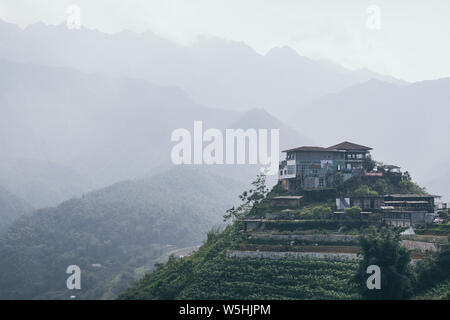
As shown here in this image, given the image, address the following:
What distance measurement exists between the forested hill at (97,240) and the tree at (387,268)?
250 feet

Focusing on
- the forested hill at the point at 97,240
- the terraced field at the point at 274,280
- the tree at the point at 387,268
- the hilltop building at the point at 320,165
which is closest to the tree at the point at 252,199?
the hilltop building at the point at 320,165

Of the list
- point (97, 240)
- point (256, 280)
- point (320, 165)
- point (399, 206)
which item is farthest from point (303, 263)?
point (97, 240)

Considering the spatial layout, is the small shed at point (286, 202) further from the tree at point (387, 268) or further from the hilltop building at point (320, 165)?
the tree at point (387, 268)

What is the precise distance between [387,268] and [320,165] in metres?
23.8

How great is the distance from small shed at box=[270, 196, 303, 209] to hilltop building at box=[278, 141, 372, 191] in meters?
3.72

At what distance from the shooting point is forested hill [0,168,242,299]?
13100 cm

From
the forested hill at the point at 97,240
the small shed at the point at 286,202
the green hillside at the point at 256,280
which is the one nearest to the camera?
the green hillside at the point at 256,280

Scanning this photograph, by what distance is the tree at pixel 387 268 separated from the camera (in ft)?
132

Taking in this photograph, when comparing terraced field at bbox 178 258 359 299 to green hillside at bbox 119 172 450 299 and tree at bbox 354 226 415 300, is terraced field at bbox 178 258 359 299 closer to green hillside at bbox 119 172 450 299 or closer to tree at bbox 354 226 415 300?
green hillside at bbox 119 172 450 299

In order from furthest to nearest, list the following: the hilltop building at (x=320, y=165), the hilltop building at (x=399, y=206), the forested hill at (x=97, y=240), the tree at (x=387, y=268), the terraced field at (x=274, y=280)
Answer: the forested hill at (x=97, y=240) < the hilltop building at (x=320, y=165) < the hilltop building at (x=399, y=206) < the terraced field at (x=274, y=280) < the tree at (x=387, y=268)

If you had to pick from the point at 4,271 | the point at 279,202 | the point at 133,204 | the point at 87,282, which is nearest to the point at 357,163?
the point at 279,202

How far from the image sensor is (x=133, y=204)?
18450cm
